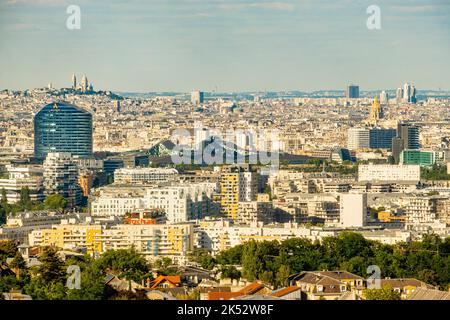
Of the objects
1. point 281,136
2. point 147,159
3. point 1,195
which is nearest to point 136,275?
point 1,195

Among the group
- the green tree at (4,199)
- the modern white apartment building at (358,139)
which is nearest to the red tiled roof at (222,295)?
the green tree at (4,199)

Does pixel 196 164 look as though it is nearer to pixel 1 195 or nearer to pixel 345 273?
pixel 1 195

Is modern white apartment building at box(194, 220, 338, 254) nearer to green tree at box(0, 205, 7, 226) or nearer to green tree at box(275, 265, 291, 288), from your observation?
green tree at box(275, 265, 291, 288)

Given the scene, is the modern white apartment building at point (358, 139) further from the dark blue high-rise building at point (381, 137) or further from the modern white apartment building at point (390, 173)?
the modern white apartment building at point (390, 173)

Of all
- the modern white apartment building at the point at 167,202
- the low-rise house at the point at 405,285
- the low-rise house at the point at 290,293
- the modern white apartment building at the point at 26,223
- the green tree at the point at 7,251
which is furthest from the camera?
the modern white apartment building at the point at 167,202

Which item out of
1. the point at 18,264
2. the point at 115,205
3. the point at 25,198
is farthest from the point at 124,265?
the point at 25,198
